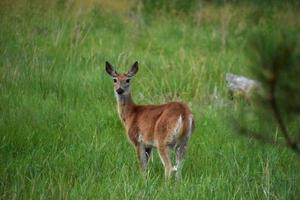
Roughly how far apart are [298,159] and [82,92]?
3.31 m

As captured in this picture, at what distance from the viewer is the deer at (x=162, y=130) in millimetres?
6875

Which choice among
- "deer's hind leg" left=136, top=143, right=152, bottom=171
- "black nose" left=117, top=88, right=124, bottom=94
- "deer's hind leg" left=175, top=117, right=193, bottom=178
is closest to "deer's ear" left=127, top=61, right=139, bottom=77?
"black nose" left=117, top=88, right=124, bottom=94

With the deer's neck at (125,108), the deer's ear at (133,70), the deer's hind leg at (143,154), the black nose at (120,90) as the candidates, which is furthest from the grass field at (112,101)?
the deer's ear at (133,70)

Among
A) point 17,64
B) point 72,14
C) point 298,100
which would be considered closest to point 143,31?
point 72,14

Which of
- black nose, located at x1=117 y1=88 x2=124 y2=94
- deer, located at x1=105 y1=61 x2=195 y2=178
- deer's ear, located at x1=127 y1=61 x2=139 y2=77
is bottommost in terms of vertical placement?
deer, located at x1=105 y1=61 x2=195 y2=178

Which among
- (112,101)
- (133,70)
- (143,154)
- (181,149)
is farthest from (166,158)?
(112,101)

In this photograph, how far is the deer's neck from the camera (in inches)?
308

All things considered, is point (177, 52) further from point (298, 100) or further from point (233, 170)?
point (298, 100)

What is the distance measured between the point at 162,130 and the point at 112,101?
2247mm

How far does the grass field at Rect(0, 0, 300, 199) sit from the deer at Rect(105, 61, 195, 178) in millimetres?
167

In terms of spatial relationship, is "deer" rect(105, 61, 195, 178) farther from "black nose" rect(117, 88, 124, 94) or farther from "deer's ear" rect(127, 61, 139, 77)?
"deer's ear" rect(127, 61, 139, 77)

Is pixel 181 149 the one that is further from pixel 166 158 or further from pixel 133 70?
pixel 133 70

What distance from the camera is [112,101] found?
916 cm

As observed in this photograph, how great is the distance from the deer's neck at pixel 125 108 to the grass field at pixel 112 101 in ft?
0.77
